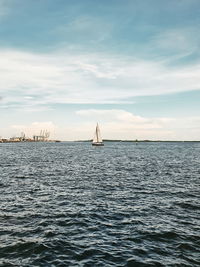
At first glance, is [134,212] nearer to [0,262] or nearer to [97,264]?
[97,264]

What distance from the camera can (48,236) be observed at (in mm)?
19688

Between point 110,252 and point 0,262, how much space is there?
251 inches

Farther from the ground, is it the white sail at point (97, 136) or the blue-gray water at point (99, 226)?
the white sail at point (97, 136)

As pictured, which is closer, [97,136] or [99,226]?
[99,226]

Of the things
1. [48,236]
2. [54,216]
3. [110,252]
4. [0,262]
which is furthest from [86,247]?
[54,216]

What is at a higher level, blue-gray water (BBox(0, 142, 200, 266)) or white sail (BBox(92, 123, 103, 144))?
white sail (BBox(92, 123, 103, 144))

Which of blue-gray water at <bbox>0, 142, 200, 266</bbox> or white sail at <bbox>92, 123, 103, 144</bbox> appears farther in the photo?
white sail at <bbox>92, 123, 103, 144</bbox>

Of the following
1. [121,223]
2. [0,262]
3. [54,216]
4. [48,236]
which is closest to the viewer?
[0,262]

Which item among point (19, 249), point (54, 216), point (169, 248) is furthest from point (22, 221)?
point (169, 248)

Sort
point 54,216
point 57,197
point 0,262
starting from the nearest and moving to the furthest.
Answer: point 0,262, point 54,216, point 57,197

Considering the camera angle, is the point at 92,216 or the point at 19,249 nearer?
the point at 19,249

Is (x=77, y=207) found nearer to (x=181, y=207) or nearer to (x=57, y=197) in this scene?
(x=57, y=197)

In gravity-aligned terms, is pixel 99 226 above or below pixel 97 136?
below

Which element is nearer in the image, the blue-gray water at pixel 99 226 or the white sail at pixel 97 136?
the blue-gray water at pixel 99 226
